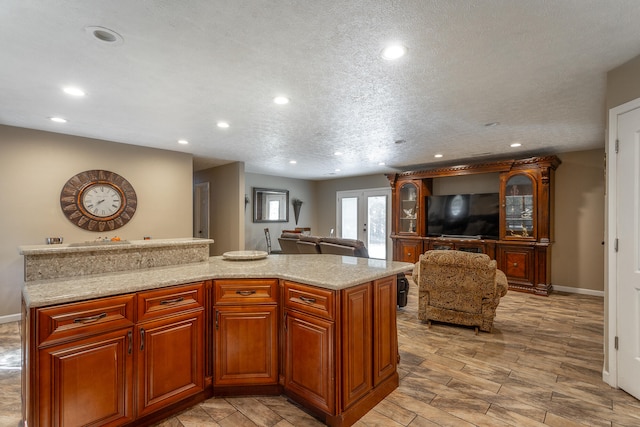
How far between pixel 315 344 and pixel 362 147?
3.54 metres

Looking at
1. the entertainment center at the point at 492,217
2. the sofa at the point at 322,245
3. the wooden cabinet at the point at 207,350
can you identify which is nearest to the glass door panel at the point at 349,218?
the entertainment center at the point at 492,217

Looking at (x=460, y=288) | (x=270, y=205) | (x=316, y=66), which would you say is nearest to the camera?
(x=316, y=66)

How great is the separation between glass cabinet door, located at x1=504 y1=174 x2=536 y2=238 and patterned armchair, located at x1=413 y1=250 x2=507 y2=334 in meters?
2.23

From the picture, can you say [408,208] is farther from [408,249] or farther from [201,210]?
[201,210]

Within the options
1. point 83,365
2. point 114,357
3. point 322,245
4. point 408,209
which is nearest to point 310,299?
point 114,357

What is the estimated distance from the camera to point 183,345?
2061 millimetres

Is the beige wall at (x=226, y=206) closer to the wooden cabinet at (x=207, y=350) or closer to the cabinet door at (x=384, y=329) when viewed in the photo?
the wooden cabinet at (x=207, y=350)

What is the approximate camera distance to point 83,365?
1673 mm

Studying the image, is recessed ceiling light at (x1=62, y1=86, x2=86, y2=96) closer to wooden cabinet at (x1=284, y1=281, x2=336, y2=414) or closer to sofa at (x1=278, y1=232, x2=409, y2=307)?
wooden cabinet at (x1=284, y1=281, x2=336, y2=414)

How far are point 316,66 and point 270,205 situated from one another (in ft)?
20.5

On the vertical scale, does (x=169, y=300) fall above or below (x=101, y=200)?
below

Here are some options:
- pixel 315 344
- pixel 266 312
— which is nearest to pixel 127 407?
pixel 266 312

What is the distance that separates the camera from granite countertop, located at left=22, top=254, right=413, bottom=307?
1708mm

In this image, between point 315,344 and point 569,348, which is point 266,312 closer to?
point 315,344
